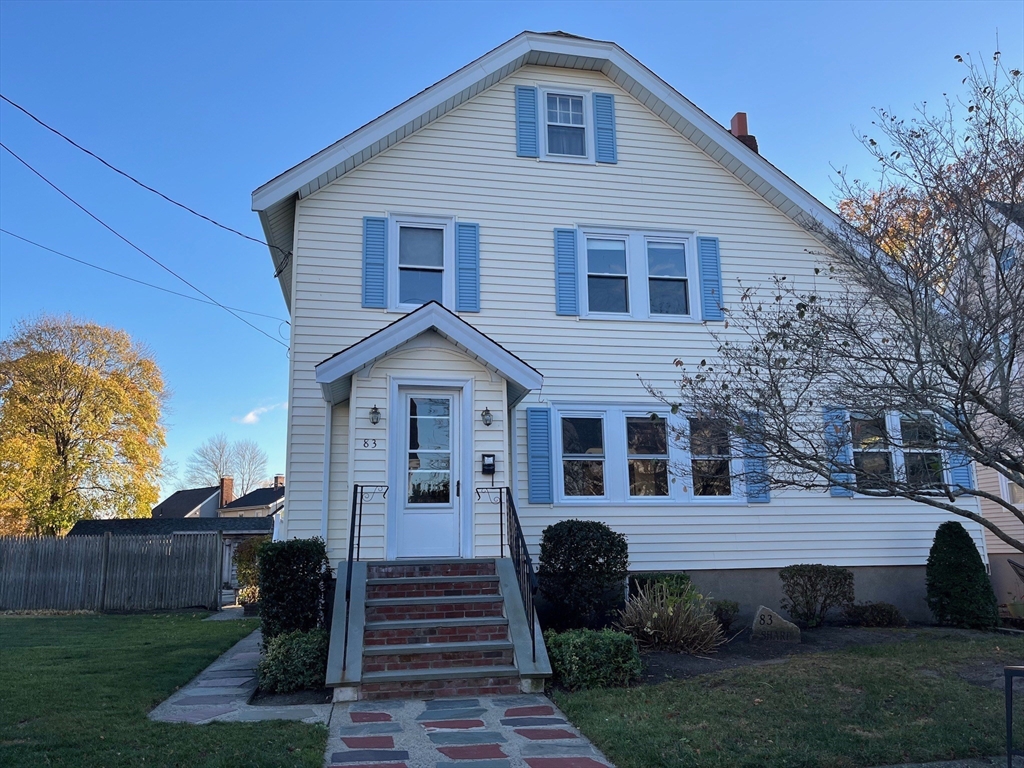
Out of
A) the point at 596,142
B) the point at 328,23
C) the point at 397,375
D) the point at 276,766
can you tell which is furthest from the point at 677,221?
the point at 276,766

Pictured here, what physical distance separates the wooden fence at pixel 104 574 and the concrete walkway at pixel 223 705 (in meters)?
10.2

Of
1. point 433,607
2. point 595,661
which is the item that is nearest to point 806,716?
point 595,661

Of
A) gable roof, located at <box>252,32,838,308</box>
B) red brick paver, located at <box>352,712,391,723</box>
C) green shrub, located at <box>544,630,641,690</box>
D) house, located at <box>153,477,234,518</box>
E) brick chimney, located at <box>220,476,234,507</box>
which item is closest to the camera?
red brick paver, located at <box>352,712,391,723</box>

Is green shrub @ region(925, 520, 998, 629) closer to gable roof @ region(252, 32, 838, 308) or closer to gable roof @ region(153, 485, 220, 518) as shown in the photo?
gable roof @ region(252, 32, 838, 308)

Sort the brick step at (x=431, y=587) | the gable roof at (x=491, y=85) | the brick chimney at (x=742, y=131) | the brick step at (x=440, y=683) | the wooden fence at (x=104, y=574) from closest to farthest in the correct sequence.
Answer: the brick step at (x=440, y=683), the brick step at (x=431, y=587), the gable roof at (x=491, y=85), the brick chimney at (x=742, y=131), the wooden fence at (x=104, y=574)

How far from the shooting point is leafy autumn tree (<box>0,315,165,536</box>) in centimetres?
2834

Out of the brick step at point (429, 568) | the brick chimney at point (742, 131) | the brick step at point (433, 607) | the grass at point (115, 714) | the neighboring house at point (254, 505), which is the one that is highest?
the brick chimney at point (742, 131)

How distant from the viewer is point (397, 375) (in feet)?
33.8

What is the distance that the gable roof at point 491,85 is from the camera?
38.6 feet

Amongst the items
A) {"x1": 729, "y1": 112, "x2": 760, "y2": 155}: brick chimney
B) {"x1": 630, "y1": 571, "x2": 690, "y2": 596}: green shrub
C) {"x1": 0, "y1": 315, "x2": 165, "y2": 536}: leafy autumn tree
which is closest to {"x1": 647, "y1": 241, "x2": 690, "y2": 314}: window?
{"x1": 729, "y1": 112, "x2": 760, "y2": 155}: brick chimney

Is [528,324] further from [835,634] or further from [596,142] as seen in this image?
[835,634]

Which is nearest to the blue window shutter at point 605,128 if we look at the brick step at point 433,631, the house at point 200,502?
the brick step at point 433,631

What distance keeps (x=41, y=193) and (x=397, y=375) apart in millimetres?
7921

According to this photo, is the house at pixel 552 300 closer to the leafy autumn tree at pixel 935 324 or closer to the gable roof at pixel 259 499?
the leafy autumn tree at pixel 935 324
